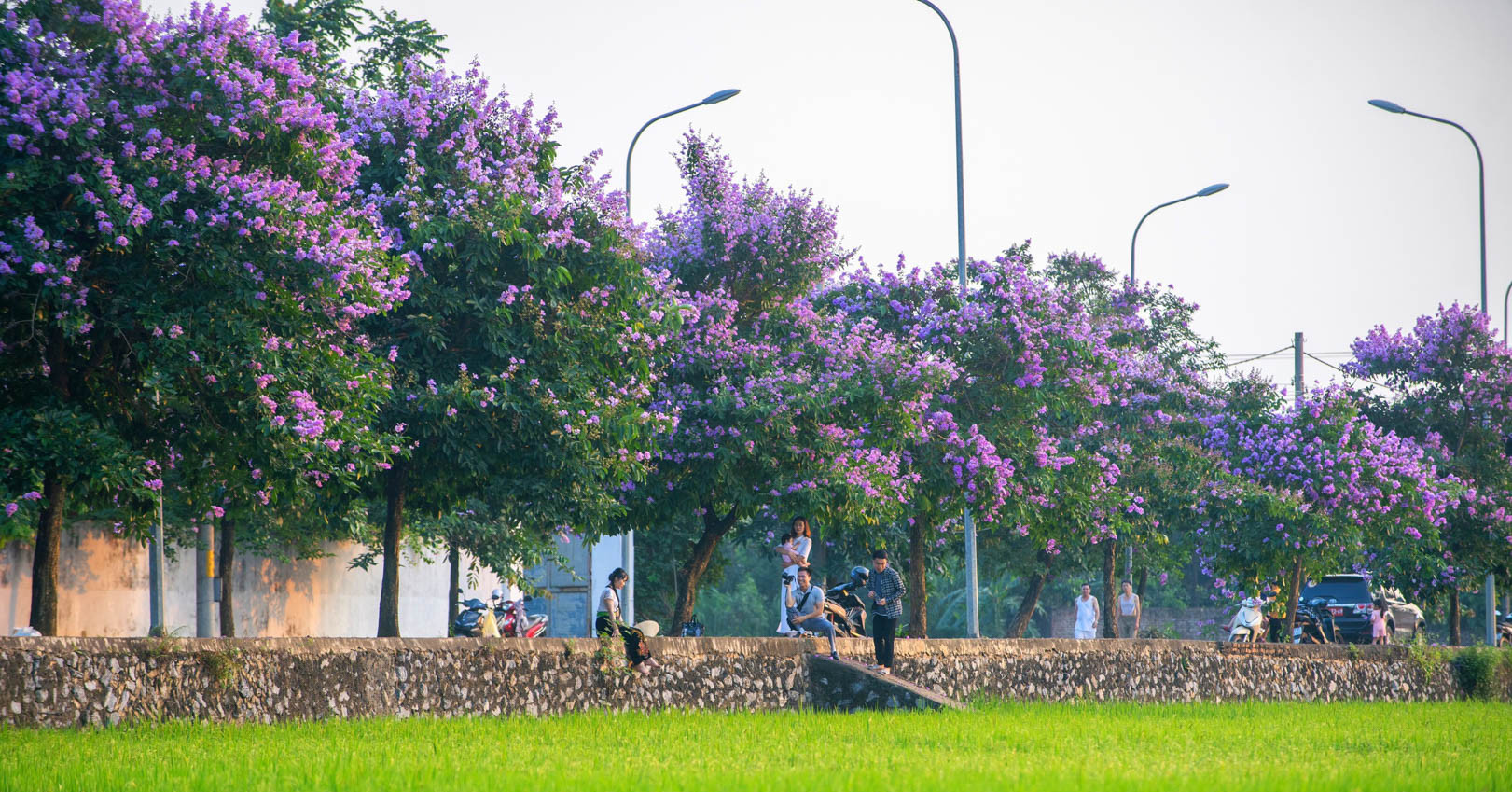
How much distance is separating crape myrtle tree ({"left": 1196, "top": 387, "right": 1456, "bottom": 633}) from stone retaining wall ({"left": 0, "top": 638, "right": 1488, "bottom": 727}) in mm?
2465

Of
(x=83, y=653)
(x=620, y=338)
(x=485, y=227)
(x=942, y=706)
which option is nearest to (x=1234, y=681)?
(x=942, y=706)

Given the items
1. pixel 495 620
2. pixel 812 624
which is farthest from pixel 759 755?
pixel 495 620

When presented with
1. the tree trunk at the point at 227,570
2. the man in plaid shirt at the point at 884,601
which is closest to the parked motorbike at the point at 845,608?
the man in plaid shirt at the point at 884,601

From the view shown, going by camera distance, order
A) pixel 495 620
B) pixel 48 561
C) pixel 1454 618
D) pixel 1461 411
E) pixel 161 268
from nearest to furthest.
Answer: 1. pixel 161 268
2. pixel 48 561
3. pixel 495 620
4. pixel 1461 411
5. pixel 1454 618

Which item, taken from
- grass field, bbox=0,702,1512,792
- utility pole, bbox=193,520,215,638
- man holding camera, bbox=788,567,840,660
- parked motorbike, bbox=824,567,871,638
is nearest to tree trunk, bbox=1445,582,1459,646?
parked motorbike, bbox=824,567,871,638

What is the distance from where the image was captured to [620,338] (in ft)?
59.8

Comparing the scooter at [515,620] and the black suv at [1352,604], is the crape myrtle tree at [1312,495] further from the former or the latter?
the scooter at [515,620]

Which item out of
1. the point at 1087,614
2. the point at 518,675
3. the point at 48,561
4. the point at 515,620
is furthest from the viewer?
the point at 1087,614

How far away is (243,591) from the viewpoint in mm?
30312

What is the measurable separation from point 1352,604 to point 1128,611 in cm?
868

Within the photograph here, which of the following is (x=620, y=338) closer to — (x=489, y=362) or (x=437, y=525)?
(x=489, y=362)

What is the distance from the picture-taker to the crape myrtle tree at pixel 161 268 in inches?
504

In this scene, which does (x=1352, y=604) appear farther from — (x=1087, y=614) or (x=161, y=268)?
(x=161, y=268)

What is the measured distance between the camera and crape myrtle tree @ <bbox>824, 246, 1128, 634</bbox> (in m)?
23.4
